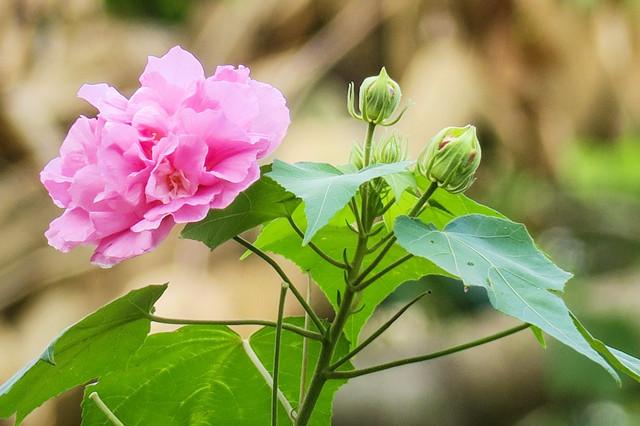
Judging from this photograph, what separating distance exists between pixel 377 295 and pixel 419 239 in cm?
19

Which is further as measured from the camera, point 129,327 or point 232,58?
point 232,58

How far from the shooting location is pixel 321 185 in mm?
601

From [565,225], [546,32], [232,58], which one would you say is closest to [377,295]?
[232,58]

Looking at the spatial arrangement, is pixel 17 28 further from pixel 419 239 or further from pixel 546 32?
pixel 419 239

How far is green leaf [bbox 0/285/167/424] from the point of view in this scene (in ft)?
2.24

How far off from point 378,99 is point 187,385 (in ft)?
0.79

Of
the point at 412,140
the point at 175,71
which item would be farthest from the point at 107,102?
the point at 412,140

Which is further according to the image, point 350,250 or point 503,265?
point 350,250

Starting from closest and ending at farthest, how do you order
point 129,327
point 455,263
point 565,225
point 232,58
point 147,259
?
1. point 455,263
2. point 129,327
3. point 147,259
4. point 232,58
5. point 565,225

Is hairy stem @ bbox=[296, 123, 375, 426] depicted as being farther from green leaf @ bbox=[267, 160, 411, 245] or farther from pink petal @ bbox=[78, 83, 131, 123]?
pink petal @ bbox=[78, 83, 131, 123]

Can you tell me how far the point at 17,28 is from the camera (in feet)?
10.4

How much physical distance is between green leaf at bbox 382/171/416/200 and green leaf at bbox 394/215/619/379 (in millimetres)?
15

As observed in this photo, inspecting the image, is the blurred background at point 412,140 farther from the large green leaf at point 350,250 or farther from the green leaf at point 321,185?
the green leaf at point 321,185

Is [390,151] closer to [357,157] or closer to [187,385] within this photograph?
[357,157]
